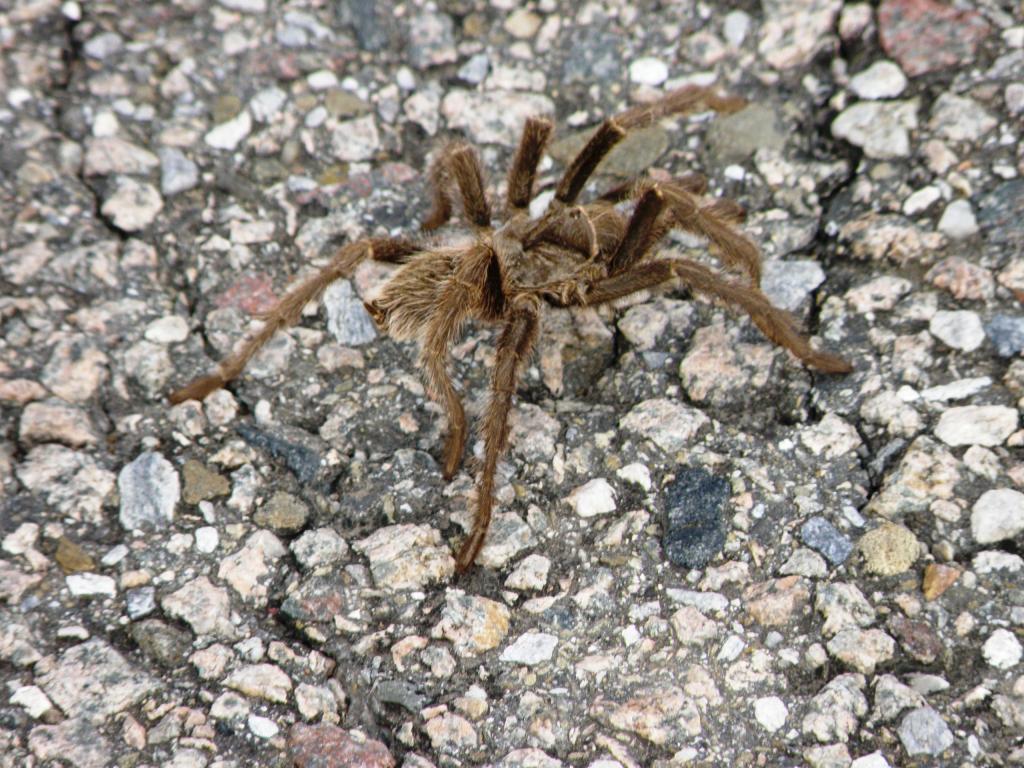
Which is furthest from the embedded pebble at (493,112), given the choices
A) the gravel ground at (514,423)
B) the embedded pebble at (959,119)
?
the embedded pebble at (959,119)

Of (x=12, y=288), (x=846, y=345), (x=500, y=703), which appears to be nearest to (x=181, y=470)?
(x=12, y=288)

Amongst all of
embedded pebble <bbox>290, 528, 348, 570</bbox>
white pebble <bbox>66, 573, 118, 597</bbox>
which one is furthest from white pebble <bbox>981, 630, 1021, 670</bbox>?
white pebble <bbox>66, 573, 118, 597</bbox>

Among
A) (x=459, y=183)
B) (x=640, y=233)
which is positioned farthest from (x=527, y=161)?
(x=640, y=233)

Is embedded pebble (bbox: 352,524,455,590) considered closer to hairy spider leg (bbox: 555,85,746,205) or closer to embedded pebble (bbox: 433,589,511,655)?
embedded pebble (bbox: 433,589,511,655)

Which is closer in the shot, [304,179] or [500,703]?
[500,703]

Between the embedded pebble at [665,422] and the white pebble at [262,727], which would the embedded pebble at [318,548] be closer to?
the white pebble at [262,727]

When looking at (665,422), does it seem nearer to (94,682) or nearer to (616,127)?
(616,127)

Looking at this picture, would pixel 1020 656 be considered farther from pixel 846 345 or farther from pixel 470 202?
pixel 470 202
